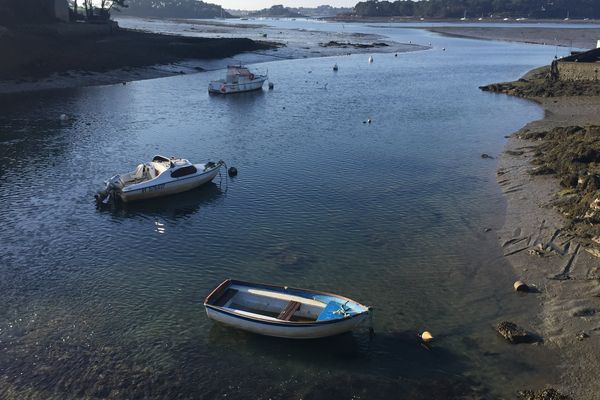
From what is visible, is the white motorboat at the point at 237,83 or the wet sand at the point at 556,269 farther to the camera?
the white motorboat at the point at 237,83

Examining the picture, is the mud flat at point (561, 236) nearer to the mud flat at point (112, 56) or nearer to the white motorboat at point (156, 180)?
the white motorboat at point (156, 180)

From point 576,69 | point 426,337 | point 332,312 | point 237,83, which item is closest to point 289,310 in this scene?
point 332,312

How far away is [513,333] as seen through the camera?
17609mm

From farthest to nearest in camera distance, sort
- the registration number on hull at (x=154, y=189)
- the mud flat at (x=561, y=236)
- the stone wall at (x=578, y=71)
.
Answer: the stone wall at (x=578, y=71)
the registration number on hull at (x=154, y=189)
the mud flat at (x=561, y=236)

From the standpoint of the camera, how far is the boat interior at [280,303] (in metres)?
17.6

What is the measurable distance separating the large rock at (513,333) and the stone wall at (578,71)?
56.3 m

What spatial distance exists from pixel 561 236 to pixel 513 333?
851cm

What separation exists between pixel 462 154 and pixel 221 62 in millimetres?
69116

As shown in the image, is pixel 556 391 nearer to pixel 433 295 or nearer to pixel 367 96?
pixel 433 295

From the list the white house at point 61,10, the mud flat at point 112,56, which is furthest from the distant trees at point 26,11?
the mud flat at point 112,56

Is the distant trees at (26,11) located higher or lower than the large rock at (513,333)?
higher

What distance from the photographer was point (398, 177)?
34500 mm

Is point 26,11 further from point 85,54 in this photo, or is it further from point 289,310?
point 289,310

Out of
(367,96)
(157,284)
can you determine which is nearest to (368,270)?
(157,284)
